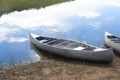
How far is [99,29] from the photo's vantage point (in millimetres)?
25641

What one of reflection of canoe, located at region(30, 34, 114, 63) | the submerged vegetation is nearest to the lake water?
reflection of canoe, located at region(30, 34, 114, 63)

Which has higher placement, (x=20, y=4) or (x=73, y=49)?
(x=20, y=4)

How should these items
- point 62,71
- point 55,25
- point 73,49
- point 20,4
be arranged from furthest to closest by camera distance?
point 20,4, point 55,25, point 73,49, point 62,71

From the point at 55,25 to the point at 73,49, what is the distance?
9.88 metres

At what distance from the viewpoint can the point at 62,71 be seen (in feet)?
52.2

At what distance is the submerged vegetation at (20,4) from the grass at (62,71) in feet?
65.9

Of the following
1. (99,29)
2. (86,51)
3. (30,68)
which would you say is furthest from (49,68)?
(99,29)

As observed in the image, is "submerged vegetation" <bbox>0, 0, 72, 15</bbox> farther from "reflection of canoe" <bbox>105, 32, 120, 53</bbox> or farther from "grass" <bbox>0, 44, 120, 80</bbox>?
"grass" <bbox>0, 44, 120, 80</bbox>

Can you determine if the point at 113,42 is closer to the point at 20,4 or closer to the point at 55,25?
the point at 55,25

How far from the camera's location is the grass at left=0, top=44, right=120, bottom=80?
15.0m

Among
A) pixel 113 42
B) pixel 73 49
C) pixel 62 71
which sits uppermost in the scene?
pixel 113 42

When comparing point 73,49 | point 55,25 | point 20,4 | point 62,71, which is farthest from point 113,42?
point 20,4

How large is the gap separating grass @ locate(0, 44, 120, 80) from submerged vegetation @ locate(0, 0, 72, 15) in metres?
20.1

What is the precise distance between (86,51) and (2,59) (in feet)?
16.3
